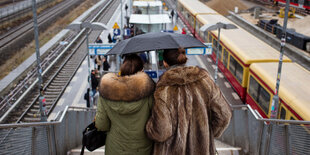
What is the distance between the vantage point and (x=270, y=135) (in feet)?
14.9

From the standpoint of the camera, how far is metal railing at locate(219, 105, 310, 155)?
13.0 feet

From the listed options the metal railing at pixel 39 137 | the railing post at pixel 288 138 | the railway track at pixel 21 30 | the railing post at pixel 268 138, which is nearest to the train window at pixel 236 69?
Answer: the metal railing at pixel 39 137

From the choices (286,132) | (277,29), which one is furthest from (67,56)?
(286,132)

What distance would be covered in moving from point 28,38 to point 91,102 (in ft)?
65.4

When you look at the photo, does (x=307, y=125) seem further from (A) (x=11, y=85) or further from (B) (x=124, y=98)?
(A) (x=11, y=85)

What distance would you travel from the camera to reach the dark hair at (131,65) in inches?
104

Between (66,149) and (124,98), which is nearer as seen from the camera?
(124,98)

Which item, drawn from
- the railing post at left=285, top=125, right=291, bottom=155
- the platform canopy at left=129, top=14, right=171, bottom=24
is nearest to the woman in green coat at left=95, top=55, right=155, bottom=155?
the railing post at left=285, top=125, right=291, bottom=155

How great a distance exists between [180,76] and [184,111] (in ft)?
0.92

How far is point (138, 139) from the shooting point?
2.68 meters

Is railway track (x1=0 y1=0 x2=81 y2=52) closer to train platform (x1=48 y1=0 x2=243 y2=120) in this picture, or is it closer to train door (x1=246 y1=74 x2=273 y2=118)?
train platform (x1=48 y1=0 x2=243 y2=120)

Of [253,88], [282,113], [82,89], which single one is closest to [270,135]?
[282,113]

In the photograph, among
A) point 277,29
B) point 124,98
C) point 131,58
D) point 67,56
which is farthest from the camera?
point 277,29

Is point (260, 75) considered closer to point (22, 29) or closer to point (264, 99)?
point (264, 99)
